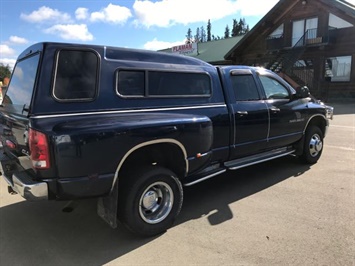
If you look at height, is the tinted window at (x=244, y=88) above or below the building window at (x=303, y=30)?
below

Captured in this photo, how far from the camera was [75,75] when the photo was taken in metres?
3.29

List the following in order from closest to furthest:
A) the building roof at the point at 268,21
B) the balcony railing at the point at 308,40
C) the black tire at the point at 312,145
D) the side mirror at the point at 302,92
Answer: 1. the side mirror at the point at 302,92
2. the black tire at the point at 312,145
3. the balcony railing at the point at 308,40
4. the building roof at the point at 268,21

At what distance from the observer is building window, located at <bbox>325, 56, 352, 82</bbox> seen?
23647 millimetres

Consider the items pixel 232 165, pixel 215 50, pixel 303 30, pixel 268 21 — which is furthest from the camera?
pixel 215 50

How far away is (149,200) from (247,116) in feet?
6.89

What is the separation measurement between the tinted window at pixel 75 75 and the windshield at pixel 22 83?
11.4 inches

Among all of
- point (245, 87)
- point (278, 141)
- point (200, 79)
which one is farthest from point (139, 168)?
point (278, 141)

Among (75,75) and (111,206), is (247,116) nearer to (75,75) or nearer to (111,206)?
(111,206)

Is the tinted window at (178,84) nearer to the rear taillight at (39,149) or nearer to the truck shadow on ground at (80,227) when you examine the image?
the rear taillight at (39,149)

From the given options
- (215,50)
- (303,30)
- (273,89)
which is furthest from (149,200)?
(215,50)

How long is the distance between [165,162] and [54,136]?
1485 millimetres

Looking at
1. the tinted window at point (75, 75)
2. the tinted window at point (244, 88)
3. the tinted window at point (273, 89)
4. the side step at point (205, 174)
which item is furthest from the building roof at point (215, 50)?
the tinted window at point (75, 75)

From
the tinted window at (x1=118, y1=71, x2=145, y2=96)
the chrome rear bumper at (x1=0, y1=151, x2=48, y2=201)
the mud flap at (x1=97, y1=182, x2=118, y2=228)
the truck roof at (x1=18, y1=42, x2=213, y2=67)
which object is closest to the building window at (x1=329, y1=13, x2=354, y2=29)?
the truck roof at (x1=18, y1=42, x2=213, y2=67)

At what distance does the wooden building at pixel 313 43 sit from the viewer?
23.4 metres
